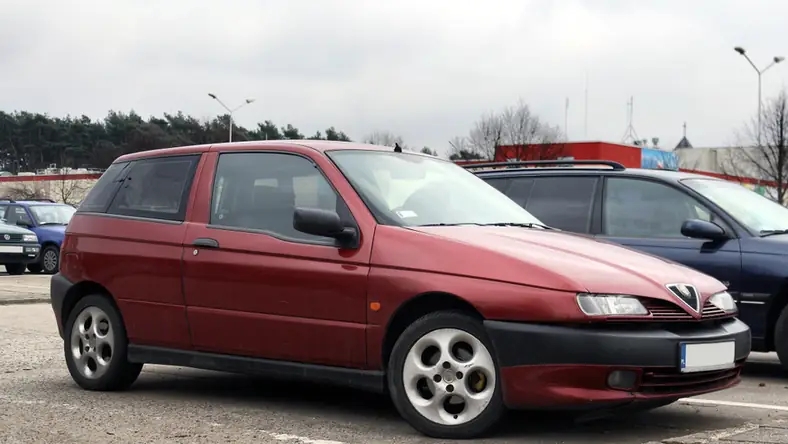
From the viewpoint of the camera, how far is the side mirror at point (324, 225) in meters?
5.41

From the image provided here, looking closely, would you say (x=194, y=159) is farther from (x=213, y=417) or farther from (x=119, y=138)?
(x=119, y=138)

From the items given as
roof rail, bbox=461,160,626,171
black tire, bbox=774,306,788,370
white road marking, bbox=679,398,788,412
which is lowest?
white road marking, bbox=679,398,788,412

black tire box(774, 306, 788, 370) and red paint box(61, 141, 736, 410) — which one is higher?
red paint box(61, 141, 736, 410)

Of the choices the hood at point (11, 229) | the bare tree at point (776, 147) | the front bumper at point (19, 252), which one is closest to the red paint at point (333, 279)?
the front bumper at point (19, 252)

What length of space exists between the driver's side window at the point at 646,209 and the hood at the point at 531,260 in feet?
7.95

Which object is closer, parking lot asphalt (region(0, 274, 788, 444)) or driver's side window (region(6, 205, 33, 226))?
parking lot asphalt (region(0, 274, 788, 444))

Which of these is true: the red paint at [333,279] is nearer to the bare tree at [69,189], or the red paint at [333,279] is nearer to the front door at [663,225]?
the front door at [663,225]

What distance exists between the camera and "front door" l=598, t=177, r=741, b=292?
7531 mm

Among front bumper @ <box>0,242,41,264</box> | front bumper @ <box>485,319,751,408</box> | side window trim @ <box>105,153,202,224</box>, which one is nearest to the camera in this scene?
front bumper @ <box>485,319,751,408</box>

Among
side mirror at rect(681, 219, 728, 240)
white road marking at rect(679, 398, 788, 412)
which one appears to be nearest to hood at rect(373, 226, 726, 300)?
white road marking at rect(679, 398, 788, 412)

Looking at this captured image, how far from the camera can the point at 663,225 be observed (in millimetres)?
7941

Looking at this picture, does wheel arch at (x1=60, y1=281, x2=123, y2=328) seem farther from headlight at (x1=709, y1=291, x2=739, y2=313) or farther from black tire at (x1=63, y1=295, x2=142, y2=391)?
headlight at (x1=709, y1=291, x2=739, y2=313)

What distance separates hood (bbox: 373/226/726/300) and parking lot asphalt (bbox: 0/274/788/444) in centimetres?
78

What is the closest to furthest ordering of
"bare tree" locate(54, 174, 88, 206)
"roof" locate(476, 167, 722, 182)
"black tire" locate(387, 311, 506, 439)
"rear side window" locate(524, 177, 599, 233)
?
1. "black tire" locate(387, 311, 506, 439)
2. "roof" locate(476, 167, 722, 182)
3. "rear side window" locate(524, 177, 599, 233)
4. "bare tree" locate(54, 174, 88, 206)
